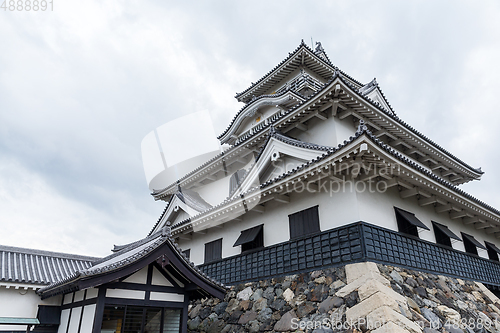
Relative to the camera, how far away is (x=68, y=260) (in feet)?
44.8

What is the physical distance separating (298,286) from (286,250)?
1202 mm

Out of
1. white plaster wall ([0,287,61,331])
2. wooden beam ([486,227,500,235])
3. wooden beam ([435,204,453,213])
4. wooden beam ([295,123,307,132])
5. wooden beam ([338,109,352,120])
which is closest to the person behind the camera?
white plaster wall ([0,287,61,331])

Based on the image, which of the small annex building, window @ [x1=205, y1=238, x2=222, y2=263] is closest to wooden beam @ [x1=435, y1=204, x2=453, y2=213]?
window @ [x1=205, y1=238, x2=222, y2=263]

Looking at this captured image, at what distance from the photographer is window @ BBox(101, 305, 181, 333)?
702 cm

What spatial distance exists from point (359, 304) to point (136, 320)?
16.7ft

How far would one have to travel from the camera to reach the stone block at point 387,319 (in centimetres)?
661

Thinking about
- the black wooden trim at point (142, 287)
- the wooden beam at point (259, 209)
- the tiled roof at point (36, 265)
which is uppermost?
the wooden beam at point (259, 209)

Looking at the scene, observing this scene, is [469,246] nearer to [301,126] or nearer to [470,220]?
[470,220]

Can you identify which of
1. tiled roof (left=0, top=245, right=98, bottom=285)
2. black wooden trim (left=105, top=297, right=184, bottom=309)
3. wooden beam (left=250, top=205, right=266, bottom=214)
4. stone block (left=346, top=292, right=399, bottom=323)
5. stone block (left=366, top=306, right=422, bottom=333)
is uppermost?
wooden beam (left=250, top=205, right=266, bottom=214)

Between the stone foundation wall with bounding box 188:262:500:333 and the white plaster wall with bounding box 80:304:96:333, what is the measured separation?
4.20m

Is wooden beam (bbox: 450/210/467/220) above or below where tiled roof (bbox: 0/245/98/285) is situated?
above

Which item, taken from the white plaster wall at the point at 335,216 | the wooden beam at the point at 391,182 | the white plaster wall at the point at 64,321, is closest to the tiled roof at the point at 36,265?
the white plaster wall at the point at 64,321

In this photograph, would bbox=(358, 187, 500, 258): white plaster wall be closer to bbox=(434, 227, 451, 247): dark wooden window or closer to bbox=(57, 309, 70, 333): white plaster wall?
bbox=(434, 227, 451, 247): dark wooden window

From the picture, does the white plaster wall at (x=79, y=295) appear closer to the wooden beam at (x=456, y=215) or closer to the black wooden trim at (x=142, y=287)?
the black wooden trim at (x=142, y=287)
